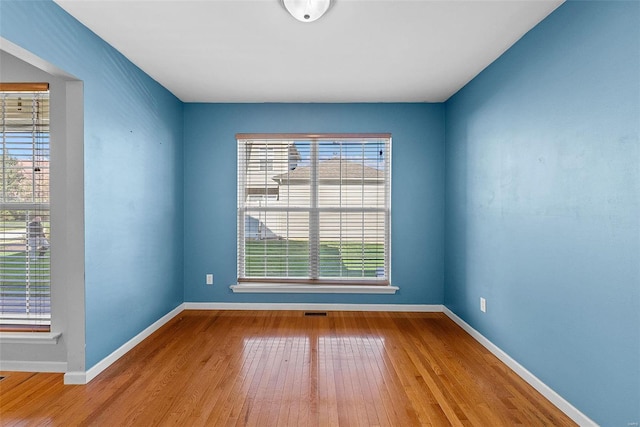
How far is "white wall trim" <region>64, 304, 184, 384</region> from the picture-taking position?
225cm

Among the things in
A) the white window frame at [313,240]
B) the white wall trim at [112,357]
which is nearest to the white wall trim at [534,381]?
the white window frame at [313,240]

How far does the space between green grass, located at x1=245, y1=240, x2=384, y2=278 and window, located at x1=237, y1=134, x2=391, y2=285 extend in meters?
0.01

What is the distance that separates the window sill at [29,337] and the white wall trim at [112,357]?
30 centimetres

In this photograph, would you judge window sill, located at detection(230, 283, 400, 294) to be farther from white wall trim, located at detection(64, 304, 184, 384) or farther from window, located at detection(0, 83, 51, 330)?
window, located at detection(0, 83, 51, 330)

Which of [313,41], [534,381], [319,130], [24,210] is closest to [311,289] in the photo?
[319,130]

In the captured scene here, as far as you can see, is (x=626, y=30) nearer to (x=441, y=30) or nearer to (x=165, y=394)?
(x=441, y=30)

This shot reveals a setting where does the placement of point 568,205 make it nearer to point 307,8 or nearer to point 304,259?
point 307,8

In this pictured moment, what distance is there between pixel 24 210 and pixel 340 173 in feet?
9.81

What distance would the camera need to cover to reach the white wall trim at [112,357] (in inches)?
88.7

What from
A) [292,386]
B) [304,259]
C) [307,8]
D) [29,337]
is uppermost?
[307,8]

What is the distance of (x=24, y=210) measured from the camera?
8.02 feet

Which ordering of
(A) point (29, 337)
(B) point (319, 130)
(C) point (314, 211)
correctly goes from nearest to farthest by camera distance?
(A) point (29, 337) < (B) point (319, 130) < (C) point (314, 211)

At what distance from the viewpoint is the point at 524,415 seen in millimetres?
1929

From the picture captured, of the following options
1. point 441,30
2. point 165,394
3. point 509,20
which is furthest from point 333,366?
point 509,20
